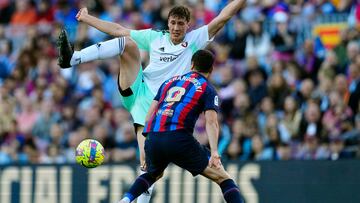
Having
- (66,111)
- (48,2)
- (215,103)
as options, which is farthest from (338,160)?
(48,2)

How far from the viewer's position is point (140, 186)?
1248 cm

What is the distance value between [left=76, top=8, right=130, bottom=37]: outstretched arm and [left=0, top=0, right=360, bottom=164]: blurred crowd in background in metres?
4.19

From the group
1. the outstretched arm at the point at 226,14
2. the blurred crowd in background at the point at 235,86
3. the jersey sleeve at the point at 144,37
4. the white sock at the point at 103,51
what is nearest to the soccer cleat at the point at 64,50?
the white sock at the point at 103,51

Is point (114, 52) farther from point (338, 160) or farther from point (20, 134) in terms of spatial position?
point (20, 134)

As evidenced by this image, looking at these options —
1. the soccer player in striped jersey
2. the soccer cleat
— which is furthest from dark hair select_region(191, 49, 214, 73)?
the soccer cleat

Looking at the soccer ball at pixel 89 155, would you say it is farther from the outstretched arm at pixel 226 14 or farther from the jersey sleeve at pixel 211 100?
the outstretched arm at pixel 226 14

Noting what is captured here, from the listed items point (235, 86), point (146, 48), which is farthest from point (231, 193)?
point (235, 86)

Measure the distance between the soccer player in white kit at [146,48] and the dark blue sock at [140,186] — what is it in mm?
636

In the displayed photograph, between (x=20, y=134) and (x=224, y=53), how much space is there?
364 centimetres

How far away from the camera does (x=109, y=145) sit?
58.3ft

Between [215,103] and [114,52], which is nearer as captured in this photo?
[215,103]

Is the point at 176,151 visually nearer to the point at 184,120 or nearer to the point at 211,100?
the point at 184,120

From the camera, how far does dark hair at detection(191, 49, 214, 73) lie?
40.2ft

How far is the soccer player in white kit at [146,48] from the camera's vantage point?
1291 cm
